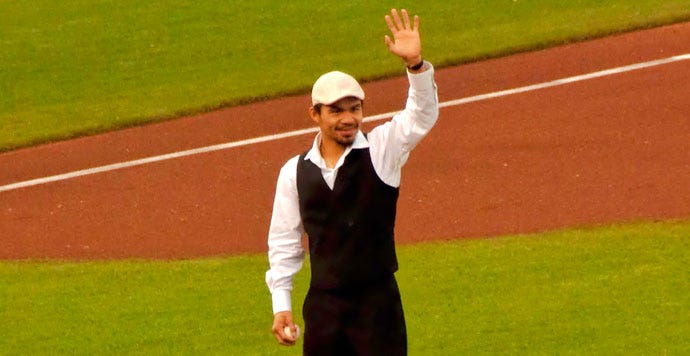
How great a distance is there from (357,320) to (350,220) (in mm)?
449

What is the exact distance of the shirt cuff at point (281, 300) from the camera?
6438mm

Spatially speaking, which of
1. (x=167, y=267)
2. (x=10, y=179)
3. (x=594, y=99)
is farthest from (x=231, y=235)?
(x=594, y=99)

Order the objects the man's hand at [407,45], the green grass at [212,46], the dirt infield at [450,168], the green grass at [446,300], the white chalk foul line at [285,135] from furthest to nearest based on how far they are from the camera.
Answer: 1. the green grass at [212,46]
2. the white chalk foul line at [285,135]
3. the dirt infield at [450,168]
4. the green grass at [446,300]
5. the man's hand at [407,45]

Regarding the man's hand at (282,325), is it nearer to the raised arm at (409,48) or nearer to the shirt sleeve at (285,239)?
the shirt sleeve at (285,239)

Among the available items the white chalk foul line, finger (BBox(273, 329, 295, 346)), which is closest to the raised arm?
finger (BBox(273, 329, 295, 346))

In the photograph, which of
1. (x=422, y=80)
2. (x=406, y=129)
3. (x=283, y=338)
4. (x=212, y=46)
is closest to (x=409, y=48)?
(x=422, y=80)

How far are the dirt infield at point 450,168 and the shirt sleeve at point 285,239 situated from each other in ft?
17.0

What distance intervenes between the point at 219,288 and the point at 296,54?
7.78 m

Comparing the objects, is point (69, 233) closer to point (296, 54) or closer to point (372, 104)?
point (372, 104)

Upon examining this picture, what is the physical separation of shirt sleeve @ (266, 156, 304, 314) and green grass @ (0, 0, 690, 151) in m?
9.79

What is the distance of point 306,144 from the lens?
47.6ft

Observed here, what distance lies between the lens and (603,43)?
54.9 feet

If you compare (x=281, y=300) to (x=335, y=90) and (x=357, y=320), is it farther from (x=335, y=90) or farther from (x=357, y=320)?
(x=335, y=90)

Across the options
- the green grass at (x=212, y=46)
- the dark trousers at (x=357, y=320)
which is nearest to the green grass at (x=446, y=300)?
the dark trousers at (x=357, y=320)
